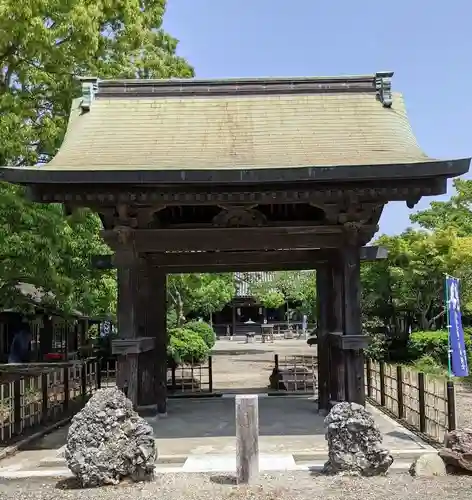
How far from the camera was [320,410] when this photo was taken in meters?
12.1

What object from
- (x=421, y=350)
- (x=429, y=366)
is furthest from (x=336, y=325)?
(x=421, y=350)

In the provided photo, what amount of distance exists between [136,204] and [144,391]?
13.1ft

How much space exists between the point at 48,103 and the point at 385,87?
6.77 meters

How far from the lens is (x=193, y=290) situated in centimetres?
2836

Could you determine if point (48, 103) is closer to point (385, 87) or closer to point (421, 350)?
point (385, 87)

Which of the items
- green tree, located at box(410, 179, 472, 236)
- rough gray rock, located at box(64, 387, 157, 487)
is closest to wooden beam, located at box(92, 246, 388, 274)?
rough gray rock, located at box(64, 387, 157, 487)

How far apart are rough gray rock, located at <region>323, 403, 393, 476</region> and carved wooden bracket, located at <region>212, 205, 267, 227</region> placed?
382cm

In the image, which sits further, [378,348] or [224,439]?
[378,348]

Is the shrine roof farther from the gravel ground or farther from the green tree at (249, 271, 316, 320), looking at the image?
the green tree at (249, 271, 316, 320)

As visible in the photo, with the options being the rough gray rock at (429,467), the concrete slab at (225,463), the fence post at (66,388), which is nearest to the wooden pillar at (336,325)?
the concrete slab at (225,463)

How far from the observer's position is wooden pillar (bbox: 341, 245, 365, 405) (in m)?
9.62

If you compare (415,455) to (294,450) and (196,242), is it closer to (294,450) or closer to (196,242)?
(294,450)

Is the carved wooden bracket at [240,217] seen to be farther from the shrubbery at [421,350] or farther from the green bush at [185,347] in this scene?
the shrubbery at [421,350]

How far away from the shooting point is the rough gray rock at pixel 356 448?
7.11 meters
